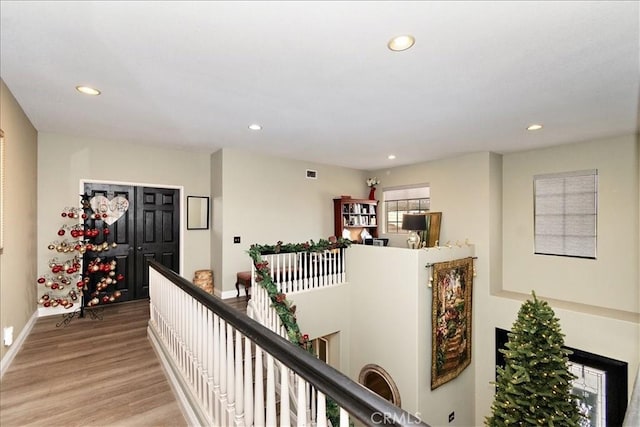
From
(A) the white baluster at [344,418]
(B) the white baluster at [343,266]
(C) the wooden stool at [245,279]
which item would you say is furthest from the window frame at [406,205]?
(A) the white baluster at [344,418]

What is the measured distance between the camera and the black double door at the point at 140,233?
15.7ft

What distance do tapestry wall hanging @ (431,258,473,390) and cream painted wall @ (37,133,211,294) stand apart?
412 centimetres

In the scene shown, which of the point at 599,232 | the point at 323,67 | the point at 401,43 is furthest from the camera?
the point at 599,232

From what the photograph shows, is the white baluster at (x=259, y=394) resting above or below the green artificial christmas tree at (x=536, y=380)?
above

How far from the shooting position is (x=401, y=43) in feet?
6.83

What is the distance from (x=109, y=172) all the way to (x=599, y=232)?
7703 mm

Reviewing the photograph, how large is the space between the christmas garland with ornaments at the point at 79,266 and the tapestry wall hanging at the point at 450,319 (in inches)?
189

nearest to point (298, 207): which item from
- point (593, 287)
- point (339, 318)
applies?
point (339, 318)

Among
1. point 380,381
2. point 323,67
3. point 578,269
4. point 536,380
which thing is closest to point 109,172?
point 323,67

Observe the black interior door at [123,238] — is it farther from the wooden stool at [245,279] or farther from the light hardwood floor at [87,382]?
the wooden stool at [245,279]

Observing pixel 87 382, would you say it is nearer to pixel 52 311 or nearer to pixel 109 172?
pixel 52 311

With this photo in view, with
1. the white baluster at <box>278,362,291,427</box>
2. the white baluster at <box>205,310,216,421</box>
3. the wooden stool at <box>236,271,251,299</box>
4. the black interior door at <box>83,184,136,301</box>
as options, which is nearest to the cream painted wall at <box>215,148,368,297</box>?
the wooden stool at <box>236,271,251,299</box>

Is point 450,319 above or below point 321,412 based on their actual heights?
below

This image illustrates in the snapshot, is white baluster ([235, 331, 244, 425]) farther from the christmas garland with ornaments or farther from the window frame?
the window frame
